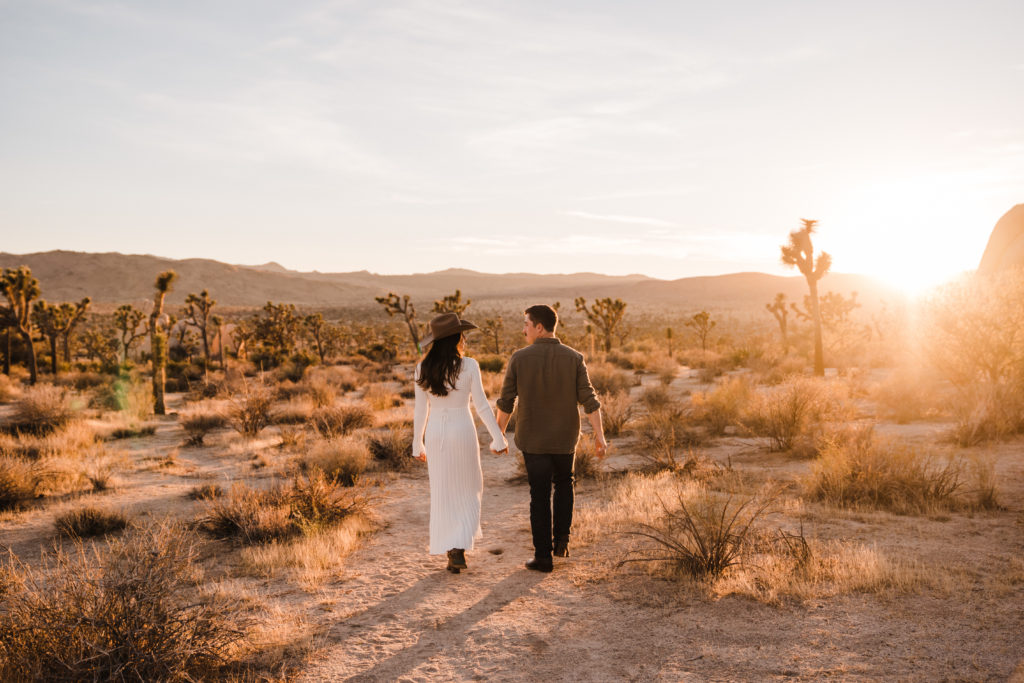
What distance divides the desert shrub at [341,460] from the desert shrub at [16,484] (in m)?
3.46

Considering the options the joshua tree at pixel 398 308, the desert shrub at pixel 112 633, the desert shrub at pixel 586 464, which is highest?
the joshua tree at pixel 398 308

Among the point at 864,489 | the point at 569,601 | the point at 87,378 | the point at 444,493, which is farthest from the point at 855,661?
the point at 87,378

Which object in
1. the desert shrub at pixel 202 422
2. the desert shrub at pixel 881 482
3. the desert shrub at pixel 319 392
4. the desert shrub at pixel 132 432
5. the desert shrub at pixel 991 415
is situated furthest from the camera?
the desert shrub at pixel 319 392

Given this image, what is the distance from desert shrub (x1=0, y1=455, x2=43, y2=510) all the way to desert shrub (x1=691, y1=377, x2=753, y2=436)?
10.9 metres

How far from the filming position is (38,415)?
13047mm

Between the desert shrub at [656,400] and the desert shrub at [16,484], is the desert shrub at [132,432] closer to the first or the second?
the desert shrub at [16,484]

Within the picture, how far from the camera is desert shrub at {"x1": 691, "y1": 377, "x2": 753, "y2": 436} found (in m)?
12.6

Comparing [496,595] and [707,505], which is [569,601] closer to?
[496,595]

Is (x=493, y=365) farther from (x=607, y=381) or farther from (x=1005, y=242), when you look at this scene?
(x=1005, y=242)

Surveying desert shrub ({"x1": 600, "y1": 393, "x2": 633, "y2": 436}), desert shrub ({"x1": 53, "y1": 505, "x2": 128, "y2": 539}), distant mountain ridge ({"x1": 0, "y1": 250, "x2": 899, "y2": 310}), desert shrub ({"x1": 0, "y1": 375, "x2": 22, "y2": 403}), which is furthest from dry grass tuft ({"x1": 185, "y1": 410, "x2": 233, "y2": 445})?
distant mountain ridge ({"x1": 0, "y1": 250, "x2": 899, "y2": 310})

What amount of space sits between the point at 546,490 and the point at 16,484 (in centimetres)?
717

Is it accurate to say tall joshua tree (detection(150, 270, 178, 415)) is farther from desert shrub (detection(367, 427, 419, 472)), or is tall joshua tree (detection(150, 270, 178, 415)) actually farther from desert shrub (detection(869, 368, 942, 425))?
desert shrub (detection(869, 368, 942, 425))

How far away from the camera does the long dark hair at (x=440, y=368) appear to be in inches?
207

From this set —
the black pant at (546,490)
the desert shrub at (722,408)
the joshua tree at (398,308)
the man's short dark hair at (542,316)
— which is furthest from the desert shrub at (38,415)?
the joshua tree at (398,308)
